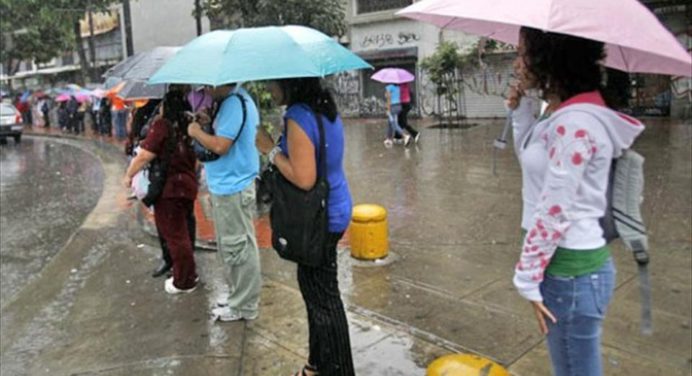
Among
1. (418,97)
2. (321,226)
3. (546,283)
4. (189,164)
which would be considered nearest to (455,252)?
(189,164)

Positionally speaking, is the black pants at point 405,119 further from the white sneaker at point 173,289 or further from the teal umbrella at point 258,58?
the teal umbrella at point 258,58

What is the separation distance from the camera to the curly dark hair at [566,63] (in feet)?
6.70

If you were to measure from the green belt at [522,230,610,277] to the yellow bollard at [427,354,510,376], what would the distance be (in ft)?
2.44

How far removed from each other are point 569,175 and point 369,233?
141 inches

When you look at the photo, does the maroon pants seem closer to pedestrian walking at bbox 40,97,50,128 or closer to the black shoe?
the black shoe

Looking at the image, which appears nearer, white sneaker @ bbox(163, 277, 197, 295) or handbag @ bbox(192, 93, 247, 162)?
handbag @ bbox(192, 93, 247, 162)

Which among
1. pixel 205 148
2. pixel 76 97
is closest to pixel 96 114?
pixel 76 97

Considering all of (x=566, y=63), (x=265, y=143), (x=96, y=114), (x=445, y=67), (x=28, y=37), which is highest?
(x=28, y=37)

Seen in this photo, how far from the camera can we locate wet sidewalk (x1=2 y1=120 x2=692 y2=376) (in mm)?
3773

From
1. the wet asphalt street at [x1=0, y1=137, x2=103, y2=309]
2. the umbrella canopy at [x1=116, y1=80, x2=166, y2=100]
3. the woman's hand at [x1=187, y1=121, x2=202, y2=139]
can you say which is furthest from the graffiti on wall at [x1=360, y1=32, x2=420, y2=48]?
the woman's hand at [x1=187, y1=121, x2=202, y2=139]

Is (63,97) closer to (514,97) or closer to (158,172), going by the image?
(158,172)

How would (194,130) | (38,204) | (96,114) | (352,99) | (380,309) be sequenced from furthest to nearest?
(352,99) → (96,114) → (38,204) → (380,309) → (194,130)

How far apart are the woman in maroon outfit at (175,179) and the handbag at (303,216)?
5.76ft

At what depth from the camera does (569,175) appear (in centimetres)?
190
